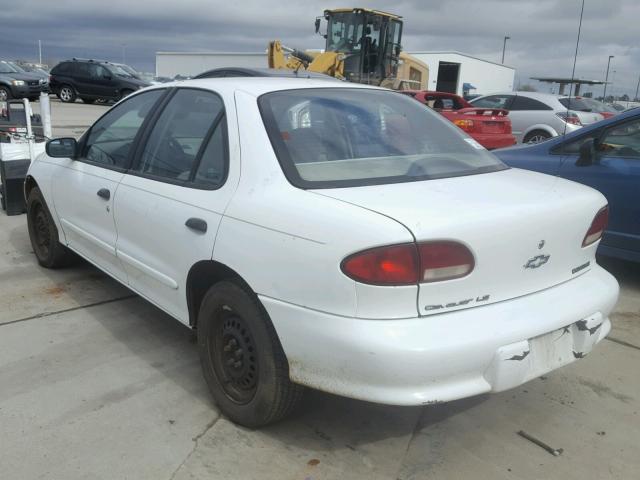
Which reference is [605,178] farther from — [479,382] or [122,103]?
[122,103]

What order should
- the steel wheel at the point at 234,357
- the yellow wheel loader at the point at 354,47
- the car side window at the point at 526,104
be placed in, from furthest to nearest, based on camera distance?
the yellow wheel loader at the point at 354,47 < the car side window at the point at 526,104 < the steel wheel at the point at 234,357

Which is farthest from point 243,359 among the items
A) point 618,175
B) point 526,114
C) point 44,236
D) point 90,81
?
point 90,81

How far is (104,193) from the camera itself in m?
3.61

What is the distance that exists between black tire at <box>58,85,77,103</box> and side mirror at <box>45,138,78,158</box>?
21867 mm

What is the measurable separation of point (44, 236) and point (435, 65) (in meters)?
33.3

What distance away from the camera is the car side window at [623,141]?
188 inches

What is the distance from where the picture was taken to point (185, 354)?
3.54 meters

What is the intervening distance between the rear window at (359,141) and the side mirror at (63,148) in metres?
1.84

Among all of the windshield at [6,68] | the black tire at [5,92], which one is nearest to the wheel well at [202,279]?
the black tire at [5,92]

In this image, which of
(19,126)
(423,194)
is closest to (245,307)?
(423,194)

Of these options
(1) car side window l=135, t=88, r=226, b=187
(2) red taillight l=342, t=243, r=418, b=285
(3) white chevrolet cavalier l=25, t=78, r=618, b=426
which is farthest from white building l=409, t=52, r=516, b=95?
(2) red taillight l=342, t=243, r=418, b=285

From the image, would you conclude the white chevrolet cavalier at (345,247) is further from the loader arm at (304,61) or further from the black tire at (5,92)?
the black tire at (5,92)

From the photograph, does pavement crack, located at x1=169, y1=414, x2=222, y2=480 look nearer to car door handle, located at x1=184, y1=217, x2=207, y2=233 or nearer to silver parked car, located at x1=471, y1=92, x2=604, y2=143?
car door handle, located at x1=184, y1=217, x2=207, y2=233

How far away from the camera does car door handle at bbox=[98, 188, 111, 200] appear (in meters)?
3.57
